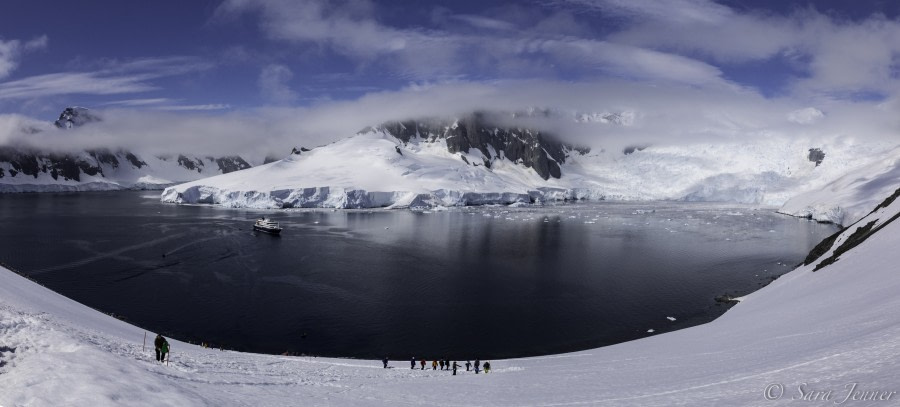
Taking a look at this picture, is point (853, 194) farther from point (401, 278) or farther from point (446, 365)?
point (446, 365)

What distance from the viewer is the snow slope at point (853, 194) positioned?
103 meters

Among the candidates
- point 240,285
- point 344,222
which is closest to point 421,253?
point 240,285

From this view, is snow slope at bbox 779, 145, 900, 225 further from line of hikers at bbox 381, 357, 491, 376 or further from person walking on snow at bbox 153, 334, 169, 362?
person walking on snow at bbox 153, 334, 169, 362

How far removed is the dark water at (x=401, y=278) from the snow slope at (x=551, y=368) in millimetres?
10475

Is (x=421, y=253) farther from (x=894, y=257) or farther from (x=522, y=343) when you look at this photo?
(x=894, y=257)

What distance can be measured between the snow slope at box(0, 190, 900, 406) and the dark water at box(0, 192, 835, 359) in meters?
10.5

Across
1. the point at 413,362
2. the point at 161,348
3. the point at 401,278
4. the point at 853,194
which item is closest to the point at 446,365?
the point at 413,362

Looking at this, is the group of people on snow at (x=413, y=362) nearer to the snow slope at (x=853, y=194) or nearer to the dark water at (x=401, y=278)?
the dark water at (x=401, y=278)

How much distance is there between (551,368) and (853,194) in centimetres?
12129

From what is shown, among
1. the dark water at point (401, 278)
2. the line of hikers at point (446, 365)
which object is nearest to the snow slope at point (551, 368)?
the line of hikers at point (446, 365)

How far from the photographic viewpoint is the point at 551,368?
27312 millimetres

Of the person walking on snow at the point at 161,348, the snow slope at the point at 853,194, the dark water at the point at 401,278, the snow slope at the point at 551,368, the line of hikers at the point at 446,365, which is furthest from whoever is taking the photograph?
the snow slope at the point at 853,194

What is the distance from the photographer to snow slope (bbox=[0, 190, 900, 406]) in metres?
12.8

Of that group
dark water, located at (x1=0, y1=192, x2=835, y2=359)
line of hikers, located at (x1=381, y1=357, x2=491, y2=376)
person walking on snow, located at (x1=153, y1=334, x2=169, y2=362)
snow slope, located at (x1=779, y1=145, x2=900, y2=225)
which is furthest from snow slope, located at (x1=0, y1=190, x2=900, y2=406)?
snow slope, located at (x1=779, y1=145, x2=900, y2=225)
